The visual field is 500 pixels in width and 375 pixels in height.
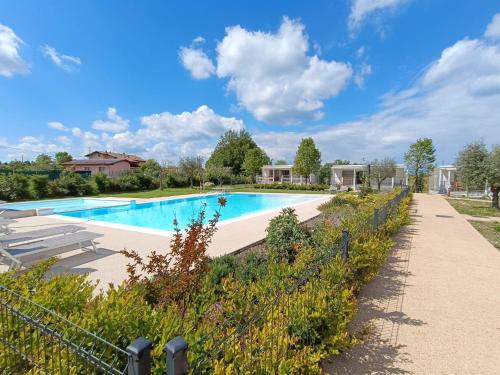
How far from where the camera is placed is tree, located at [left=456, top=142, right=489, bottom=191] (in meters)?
15.1

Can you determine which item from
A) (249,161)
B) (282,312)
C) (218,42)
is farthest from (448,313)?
(249,161)

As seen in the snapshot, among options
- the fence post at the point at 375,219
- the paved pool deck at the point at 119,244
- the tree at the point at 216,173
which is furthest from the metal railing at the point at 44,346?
the tree at the point at 216,173

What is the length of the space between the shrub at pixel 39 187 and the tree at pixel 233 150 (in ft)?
97.1

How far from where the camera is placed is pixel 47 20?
10.0 meters

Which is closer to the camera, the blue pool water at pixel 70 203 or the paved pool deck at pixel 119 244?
the paved pool deck at pixel 119 244

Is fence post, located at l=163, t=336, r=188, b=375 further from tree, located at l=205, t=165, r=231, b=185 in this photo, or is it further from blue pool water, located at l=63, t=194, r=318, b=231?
tree, located at l=205, t=165, r=231, b=185

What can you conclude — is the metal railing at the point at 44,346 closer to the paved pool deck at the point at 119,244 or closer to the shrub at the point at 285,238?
the paved pool deck at the point at 119,244

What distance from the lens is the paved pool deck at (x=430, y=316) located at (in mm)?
2744

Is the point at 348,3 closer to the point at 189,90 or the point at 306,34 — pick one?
the point at 306,34

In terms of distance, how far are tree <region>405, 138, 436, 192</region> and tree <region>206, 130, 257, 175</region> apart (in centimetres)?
2708

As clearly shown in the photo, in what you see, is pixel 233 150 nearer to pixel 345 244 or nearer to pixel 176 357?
pixel 345 244

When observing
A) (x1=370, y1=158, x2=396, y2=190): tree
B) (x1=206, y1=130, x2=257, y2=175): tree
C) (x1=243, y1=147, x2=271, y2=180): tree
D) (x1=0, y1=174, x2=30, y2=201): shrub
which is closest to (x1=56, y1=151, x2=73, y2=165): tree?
(x1=206, y1=130, x2=257, y2=175): tree

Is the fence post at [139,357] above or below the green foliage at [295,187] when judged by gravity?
above

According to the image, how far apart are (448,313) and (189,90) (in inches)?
992
